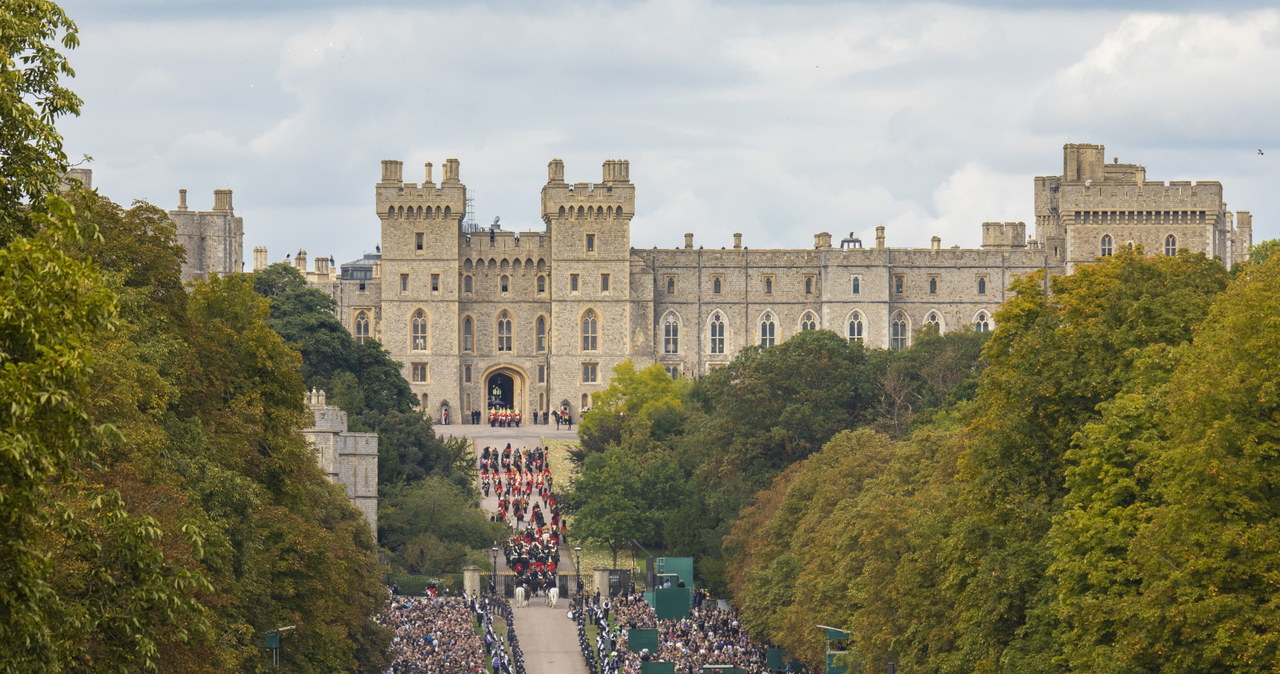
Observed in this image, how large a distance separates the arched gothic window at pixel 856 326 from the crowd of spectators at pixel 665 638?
42.4 meters

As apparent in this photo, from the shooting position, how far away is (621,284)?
93.6 meters

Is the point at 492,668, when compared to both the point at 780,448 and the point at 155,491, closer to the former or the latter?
the point at 780,448

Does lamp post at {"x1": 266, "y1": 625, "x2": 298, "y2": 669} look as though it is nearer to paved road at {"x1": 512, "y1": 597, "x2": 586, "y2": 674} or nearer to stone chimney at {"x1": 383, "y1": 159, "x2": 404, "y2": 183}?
paved road at {"x1": 512, "y1": 597, "x2": 586, "y2": 674}

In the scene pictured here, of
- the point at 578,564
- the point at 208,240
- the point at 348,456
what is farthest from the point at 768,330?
the point at 348,456

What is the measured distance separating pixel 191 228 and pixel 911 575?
196 ft

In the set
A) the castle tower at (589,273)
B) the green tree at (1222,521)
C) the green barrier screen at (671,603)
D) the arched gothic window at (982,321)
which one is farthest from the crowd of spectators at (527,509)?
the green tree at (1222,521)

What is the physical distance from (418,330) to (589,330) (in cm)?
702

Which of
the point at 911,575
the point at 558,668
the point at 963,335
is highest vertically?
the point at 963,335

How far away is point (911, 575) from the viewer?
3397 cm

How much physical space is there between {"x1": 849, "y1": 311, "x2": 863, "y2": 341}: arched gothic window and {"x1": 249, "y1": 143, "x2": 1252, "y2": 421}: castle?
84 millimetres

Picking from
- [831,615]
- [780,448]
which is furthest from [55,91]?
[780,448]

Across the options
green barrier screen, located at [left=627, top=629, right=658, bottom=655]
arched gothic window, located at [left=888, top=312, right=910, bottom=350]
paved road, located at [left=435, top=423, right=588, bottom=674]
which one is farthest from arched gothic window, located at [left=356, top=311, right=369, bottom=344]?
green barrier screen, located at [left=627, top=629, right=658, bottom=655]

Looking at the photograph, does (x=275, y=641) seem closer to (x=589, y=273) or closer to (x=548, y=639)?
(x=548, y=639)

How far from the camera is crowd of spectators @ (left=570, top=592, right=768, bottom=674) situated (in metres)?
44.3
